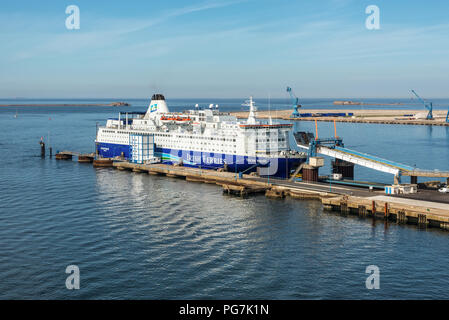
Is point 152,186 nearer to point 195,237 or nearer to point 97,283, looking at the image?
point 195,237

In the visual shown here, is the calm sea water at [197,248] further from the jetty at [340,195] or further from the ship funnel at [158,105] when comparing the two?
the ship funnel at [158,105]

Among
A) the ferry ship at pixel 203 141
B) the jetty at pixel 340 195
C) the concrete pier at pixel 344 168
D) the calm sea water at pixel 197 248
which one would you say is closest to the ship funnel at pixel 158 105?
the ferry ship at pixel 203 141

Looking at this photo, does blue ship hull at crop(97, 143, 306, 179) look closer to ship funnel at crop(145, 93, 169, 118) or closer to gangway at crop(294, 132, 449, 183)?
gangway at crop(294, 132, 449, 183)

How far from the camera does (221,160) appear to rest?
68.5 meters

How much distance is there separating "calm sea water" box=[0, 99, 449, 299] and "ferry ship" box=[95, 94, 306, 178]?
967cm

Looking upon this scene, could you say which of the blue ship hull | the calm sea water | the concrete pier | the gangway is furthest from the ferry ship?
the calm sea water

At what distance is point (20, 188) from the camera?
5909cm

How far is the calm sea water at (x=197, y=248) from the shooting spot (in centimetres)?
2936

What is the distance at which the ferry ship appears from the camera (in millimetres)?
64856

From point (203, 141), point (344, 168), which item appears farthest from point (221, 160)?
point (344, 168)

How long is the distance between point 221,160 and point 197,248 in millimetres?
32874

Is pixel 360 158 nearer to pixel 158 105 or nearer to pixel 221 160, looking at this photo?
pixel 221 160
